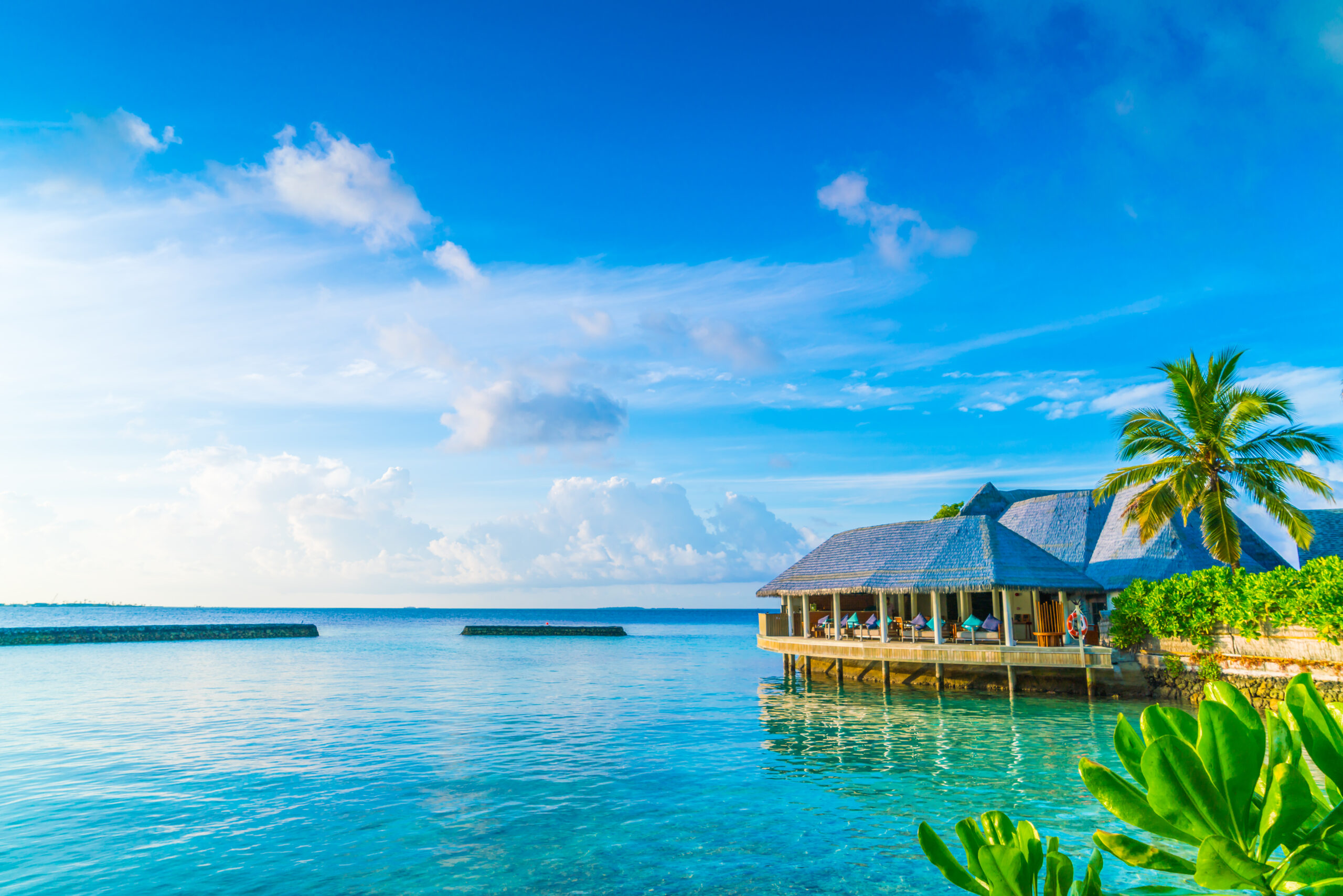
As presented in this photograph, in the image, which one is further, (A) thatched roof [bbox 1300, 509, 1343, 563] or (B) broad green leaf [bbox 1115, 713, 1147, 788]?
(A) thatched roof [bbox 1300, 509, 1343, 563]

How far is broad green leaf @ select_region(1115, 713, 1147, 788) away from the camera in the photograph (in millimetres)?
1838

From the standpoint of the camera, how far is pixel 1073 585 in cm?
2783

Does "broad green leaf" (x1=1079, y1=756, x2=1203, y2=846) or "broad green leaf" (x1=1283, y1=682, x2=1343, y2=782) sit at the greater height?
"broad green leaf" (x1=1283, y1=682, x2=1343, y2=782)

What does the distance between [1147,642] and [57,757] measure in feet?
98.2

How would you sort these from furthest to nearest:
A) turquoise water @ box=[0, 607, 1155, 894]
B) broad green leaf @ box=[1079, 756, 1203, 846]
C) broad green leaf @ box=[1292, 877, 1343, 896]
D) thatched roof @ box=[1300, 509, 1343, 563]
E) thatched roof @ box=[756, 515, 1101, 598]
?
thatched roof @ box=[1300, 509, 1343, 563], thatched roof @ box=[756, 515, 1101, 598], turquoise water @ box=[0, 607, 1155, 894], broad green leaf @ box=[1079, 756, 1203, 846], broad green leaf @ box=[1292, 877, 1343, 896]

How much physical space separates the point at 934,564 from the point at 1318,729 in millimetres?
28058

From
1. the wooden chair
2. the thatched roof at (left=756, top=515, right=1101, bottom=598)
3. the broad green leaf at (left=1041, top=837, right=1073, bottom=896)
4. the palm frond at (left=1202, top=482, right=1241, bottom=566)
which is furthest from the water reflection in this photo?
the broad green leaf at (left=1041, top=837, right=1073, bottom=896)

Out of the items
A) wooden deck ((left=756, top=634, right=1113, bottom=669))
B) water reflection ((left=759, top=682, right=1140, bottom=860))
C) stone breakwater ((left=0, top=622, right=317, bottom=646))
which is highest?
wooden deck ((left=756, top=634, right=1113, bottom=669))

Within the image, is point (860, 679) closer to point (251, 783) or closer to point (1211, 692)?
point (251, 783)

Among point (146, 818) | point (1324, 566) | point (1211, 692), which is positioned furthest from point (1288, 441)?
point (146, 818)

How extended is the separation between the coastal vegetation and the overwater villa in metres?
25.2

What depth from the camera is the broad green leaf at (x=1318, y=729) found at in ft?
6.08

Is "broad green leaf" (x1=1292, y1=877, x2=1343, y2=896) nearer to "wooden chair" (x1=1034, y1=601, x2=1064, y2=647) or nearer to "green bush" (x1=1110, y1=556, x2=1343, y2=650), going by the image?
"green bush" (x1=1110, y1=556, x2=1343, y2=650)

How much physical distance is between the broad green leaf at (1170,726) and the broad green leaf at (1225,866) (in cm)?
21
